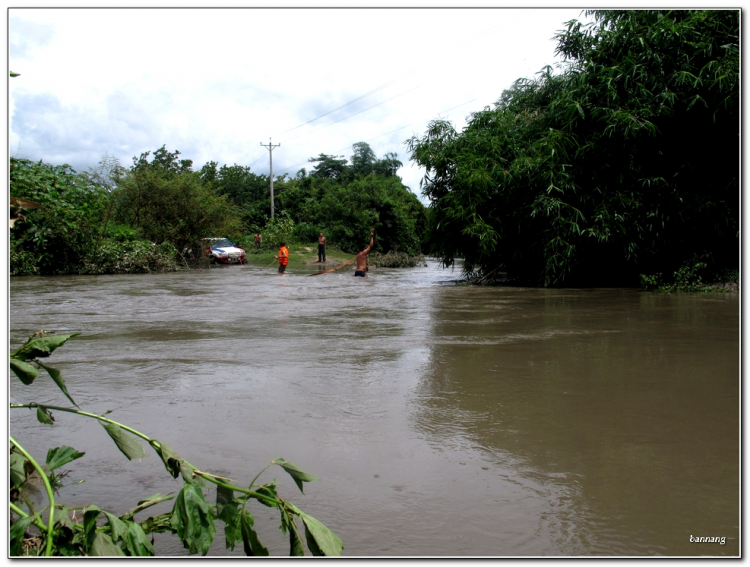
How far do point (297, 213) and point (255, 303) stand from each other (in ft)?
132

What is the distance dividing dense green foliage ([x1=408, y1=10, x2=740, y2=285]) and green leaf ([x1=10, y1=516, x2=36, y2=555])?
15.5 metres

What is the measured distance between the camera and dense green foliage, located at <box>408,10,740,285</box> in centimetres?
1547

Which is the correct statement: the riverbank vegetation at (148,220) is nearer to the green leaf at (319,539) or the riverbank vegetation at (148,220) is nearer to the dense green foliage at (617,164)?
the dense green foliage at (617,164)

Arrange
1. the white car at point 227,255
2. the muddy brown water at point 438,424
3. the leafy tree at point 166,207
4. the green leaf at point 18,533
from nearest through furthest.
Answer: the green leaf at point 18,533 < the muddy brown water at point 438,424 < the leafy tree at point 166,207 < the white car at point 227,255

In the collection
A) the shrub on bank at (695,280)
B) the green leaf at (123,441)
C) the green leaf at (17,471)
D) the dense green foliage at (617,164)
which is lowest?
the green leaf at (17,471)

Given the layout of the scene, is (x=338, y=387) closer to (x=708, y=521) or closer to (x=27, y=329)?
(x=708, y=521)

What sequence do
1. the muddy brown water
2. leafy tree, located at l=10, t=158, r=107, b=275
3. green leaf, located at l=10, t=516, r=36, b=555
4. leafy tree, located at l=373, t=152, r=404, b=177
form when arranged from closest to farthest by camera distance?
green leaf, located at l=10, t=516, r=36, b=555 → the muddy brown water → leafy tree, located at l=10, t=158, r=107, b=275 → leafy tree, located at l=373, t=152, r=404, b=177

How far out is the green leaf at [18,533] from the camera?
200 centimetres

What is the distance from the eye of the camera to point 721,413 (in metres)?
4.92

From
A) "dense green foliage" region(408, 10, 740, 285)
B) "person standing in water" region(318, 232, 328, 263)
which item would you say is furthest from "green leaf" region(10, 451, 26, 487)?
"person standing in water" region(318, 232, 328, 263)

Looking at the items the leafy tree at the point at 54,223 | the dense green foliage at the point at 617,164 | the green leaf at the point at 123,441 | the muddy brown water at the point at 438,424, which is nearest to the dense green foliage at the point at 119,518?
the green leaf at the point at 123,441

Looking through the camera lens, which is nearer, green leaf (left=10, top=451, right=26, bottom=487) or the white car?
green leaf (left=10, top=451, right=26, bottom=487)

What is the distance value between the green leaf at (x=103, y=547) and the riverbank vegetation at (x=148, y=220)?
1822 centimetres

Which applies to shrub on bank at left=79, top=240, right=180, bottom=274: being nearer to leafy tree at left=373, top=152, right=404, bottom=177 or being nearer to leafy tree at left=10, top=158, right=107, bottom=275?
leafy tree at left=10, top=158, right=107, bottom=275
